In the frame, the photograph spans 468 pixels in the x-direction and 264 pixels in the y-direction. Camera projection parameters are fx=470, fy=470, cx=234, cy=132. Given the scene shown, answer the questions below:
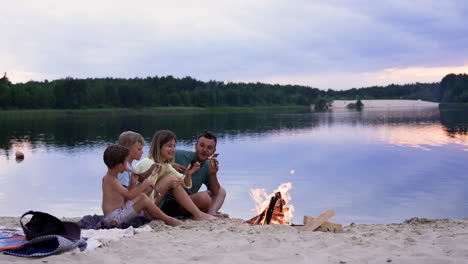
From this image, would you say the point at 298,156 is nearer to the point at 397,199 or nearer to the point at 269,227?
the point at 397,199

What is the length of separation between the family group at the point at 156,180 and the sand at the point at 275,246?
47cm

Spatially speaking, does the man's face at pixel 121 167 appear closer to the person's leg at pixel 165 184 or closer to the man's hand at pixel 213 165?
the person's leg at pixel 165 184

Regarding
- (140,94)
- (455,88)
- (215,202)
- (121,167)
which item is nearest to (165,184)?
(121,167)

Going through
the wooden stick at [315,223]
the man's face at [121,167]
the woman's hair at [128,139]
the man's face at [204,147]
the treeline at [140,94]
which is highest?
the treeline at [140,94]

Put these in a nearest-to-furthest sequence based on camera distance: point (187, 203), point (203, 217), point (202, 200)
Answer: point (187, 203), point (203, 217), point (202, 200)

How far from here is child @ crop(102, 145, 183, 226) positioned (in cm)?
525

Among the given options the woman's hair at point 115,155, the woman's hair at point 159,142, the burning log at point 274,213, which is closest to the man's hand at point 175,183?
the woman's hair at point 159,142

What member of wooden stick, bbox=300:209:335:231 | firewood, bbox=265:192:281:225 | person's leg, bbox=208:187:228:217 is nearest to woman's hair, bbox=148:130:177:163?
person's leg, bbox=208:187:228:217

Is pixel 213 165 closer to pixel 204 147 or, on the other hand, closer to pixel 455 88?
pixel 204 147

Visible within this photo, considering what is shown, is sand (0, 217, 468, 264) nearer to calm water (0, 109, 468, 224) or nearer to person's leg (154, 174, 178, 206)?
person's leg (154, 174, 178, 206)

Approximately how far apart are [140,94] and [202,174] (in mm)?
90491

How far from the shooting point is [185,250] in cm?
434

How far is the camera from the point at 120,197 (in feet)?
18.3

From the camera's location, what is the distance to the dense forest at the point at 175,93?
7894cm
